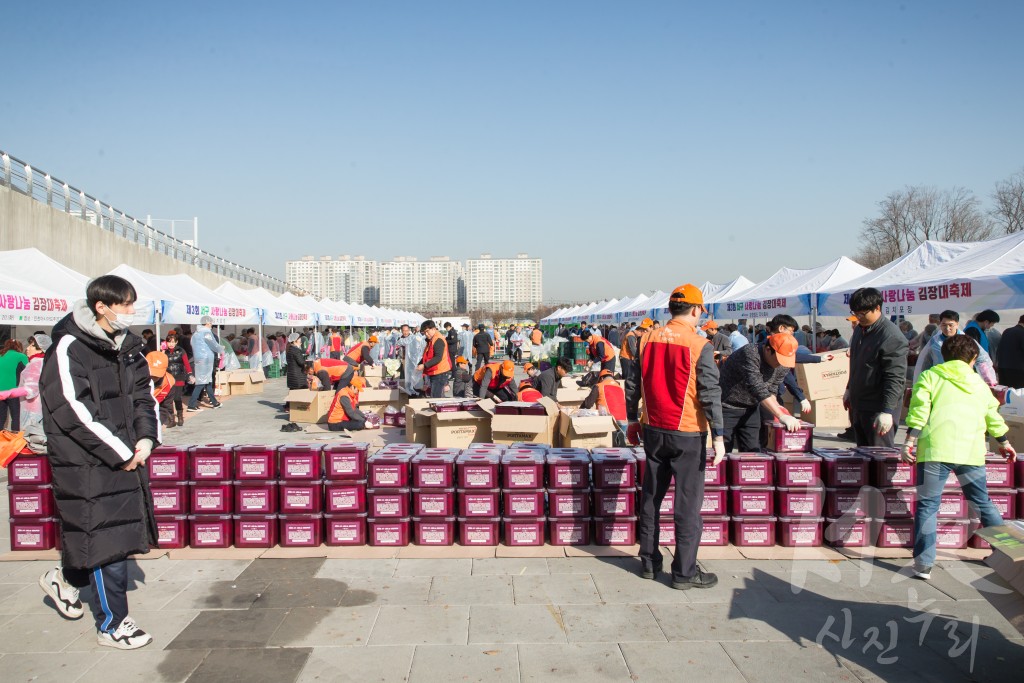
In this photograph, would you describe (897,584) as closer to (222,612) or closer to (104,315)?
(222,612)

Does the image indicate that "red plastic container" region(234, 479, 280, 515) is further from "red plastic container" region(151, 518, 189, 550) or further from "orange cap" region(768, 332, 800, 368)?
"orange cap" region(768, 332, 800, 368)

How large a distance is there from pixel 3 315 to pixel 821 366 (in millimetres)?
12276

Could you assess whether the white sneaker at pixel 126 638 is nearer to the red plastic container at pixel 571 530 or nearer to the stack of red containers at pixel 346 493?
the stack of red containers at pixel 346 493

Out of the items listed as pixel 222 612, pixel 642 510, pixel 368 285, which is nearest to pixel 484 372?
pixel 642 510

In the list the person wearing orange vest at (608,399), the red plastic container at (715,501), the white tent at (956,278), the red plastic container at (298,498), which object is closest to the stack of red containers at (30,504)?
the red plastic container at (298,498)

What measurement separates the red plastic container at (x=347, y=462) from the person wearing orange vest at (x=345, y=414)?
6095 millimetres

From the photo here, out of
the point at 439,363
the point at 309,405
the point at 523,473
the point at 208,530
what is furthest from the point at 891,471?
the point at 309,405

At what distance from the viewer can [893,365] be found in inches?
201

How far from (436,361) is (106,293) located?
26.9 ft

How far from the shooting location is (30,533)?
17.2ft

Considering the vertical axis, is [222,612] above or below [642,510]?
below

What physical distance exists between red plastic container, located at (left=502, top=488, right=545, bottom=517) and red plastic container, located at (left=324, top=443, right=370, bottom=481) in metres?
1.22

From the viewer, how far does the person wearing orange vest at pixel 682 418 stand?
4371 mm

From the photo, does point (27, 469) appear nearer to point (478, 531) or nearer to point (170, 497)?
point (170, 497)
